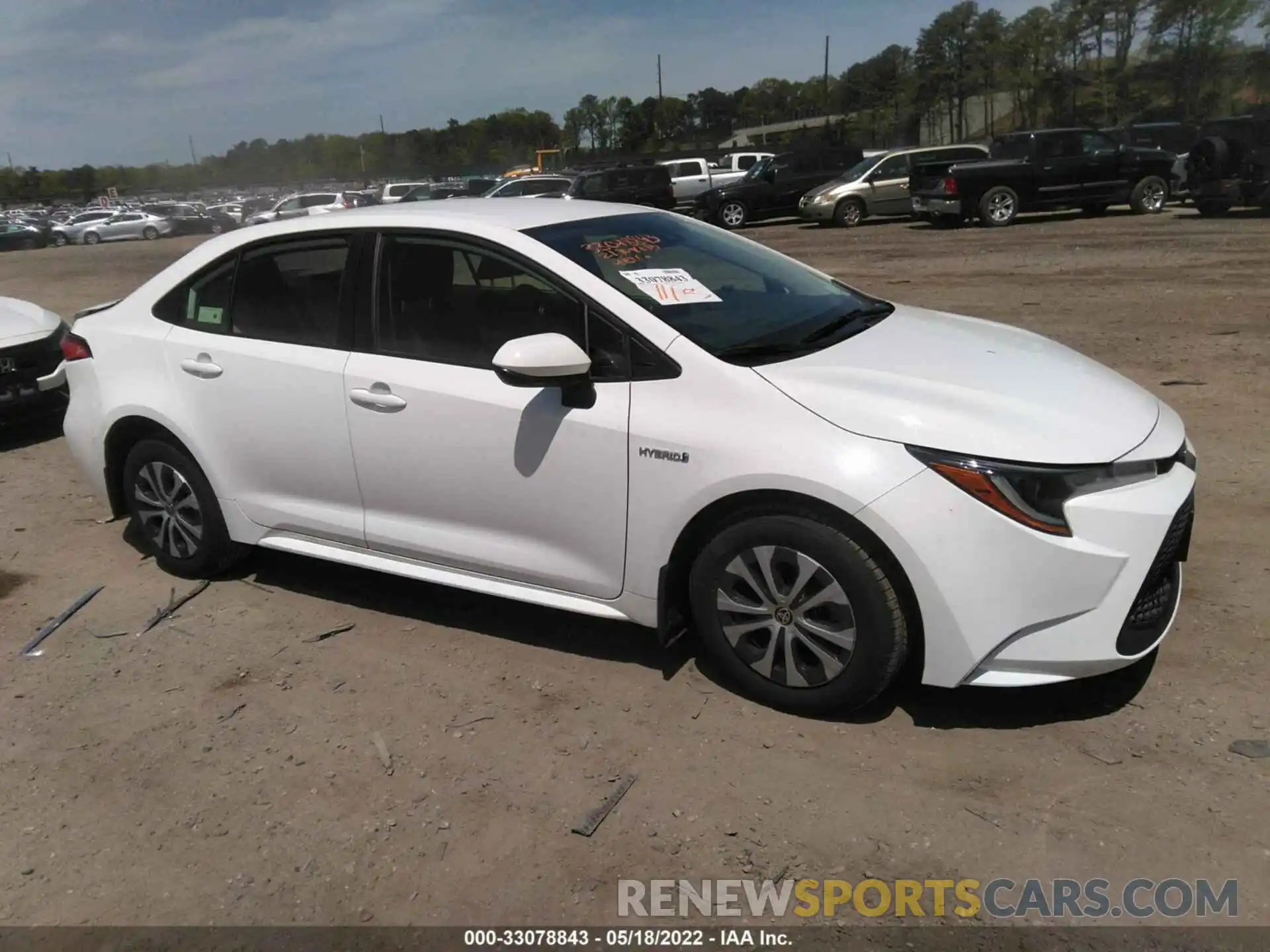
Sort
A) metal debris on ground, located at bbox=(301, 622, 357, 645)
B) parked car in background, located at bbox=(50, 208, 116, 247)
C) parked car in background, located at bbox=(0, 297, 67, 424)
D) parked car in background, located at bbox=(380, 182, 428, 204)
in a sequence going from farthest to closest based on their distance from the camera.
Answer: parked car in background, located at bbox=(50, 208, 116, 247)
parked car in background, located at bbox=(380, 182, 428, 204)
parked car in background, located at bbox=(0, 297, 67, 424)
metal debris on ground, located at bbox=(301, 622, 357, 645)

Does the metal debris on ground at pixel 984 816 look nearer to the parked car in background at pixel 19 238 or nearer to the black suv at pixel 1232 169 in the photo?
the black suv at pixel 1232 169

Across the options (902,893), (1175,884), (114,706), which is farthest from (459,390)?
(1175,884)

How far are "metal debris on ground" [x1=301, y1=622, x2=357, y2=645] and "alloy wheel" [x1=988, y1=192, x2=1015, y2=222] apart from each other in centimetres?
1740

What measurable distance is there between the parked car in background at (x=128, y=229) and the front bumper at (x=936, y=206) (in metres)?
33.7

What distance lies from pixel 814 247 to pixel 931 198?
2.79 meters

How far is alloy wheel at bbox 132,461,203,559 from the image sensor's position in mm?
4465

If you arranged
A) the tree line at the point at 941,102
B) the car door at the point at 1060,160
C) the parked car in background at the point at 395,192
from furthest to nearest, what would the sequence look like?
the tree line at the point at 941,102
the parked car in background at the point at 395,192
the car door at the point at 1060,160

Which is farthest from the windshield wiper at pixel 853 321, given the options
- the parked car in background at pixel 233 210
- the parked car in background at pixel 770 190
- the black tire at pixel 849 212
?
the parked car in background at pixel 233 210

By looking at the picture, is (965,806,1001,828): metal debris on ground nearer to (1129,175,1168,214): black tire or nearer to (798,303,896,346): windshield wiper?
(798,303,896,346): windshield wiper

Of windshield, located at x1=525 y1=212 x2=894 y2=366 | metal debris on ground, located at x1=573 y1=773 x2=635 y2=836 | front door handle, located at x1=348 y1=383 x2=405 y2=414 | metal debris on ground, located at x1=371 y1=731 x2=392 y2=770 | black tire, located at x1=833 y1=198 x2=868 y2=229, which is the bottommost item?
metal debris on ground, located at x1=573 y1=773 x2=635 y2=836

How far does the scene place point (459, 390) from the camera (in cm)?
357

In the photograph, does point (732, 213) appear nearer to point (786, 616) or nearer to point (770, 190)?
point (770, 190)

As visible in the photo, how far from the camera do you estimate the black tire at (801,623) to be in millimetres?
2967

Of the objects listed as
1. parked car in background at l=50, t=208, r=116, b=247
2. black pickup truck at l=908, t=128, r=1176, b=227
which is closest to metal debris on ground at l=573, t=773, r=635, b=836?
black pickup truck at l=908, t=128, r=1176, b=227
